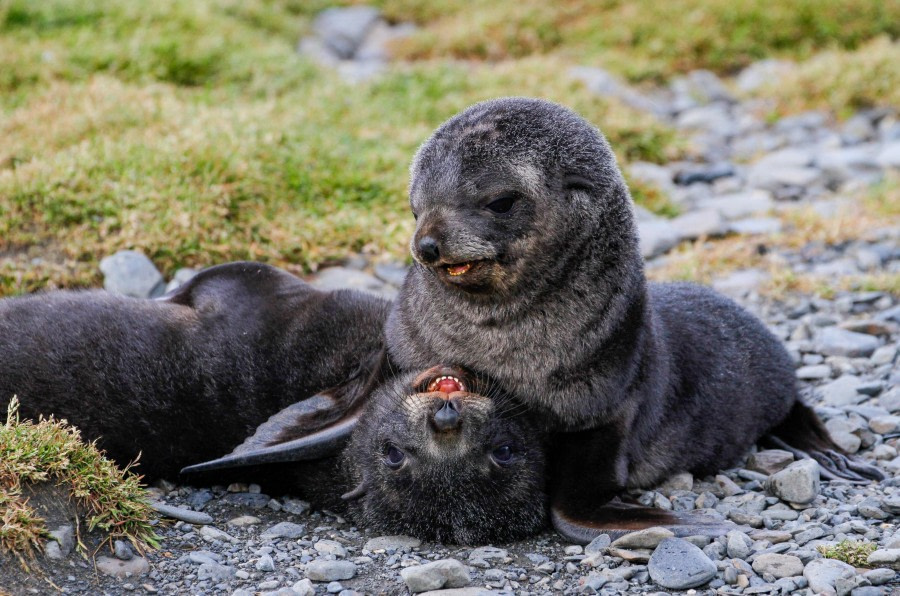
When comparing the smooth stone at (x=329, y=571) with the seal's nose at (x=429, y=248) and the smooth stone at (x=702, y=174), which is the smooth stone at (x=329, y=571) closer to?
the seal's nose at (x=429, y=248)

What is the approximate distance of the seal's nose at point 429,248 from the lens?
4.46 metres

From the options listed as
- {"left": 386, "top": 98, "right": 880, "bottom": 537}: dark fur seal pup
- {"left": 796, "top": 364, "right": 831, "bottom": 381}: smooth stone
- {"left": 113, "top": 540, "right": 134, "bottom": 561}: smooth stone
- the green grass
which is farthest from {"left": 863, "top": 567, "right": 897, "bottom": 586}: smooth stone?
the green grass

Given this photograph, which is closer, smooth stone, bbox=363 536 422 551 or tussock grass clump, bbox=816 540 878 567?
tussock grass clump, bbox=816 540 878 567

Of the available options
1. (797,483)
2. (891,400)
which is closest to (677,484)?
(797,483)

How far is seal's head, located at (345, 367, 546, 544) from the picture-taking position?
Result: 4.48 meters

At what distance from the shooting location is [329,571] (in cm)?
425

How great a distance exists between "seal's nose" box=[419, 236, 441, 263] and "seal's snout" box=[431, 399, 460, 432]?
0.60 metres

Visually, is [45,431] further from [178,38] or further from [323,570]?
[178,38]

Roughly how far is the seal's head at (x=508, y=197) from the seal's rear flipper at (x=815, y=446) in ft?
5.32

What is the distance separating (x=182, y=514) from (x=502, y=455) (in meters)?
1.37

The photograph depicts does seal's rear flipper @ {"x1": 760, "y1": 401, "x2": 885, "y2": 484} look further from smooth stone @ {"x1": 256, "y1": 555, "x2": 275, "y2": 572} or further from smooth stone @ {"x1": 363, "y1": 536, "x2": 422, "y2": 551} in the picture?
smooth stone @ {"x1": 256, "y1": 555, "x2": 275, "y2": 572}

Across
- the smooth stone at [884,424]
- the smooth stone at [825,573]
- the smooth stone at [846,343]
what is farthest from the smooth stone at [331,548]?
the smooth stone at [846,343]

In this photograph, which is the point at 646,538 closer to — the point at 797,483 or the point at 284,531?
the point at 797,483

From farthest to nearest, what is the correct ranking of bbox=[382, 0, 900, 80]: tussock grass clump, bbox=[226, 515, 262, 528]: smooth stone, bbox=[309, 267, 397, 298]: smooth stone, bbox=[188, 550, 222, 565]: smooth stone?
bbox=[382, 0, 900, 80]: tussock grass clump, bbox=[309, 267, 397, 298]: smooth stone, bbox=[226, 515, 262, 528]: smooth stone, bbox=[188, 550, 222, 565]: smooth stone
